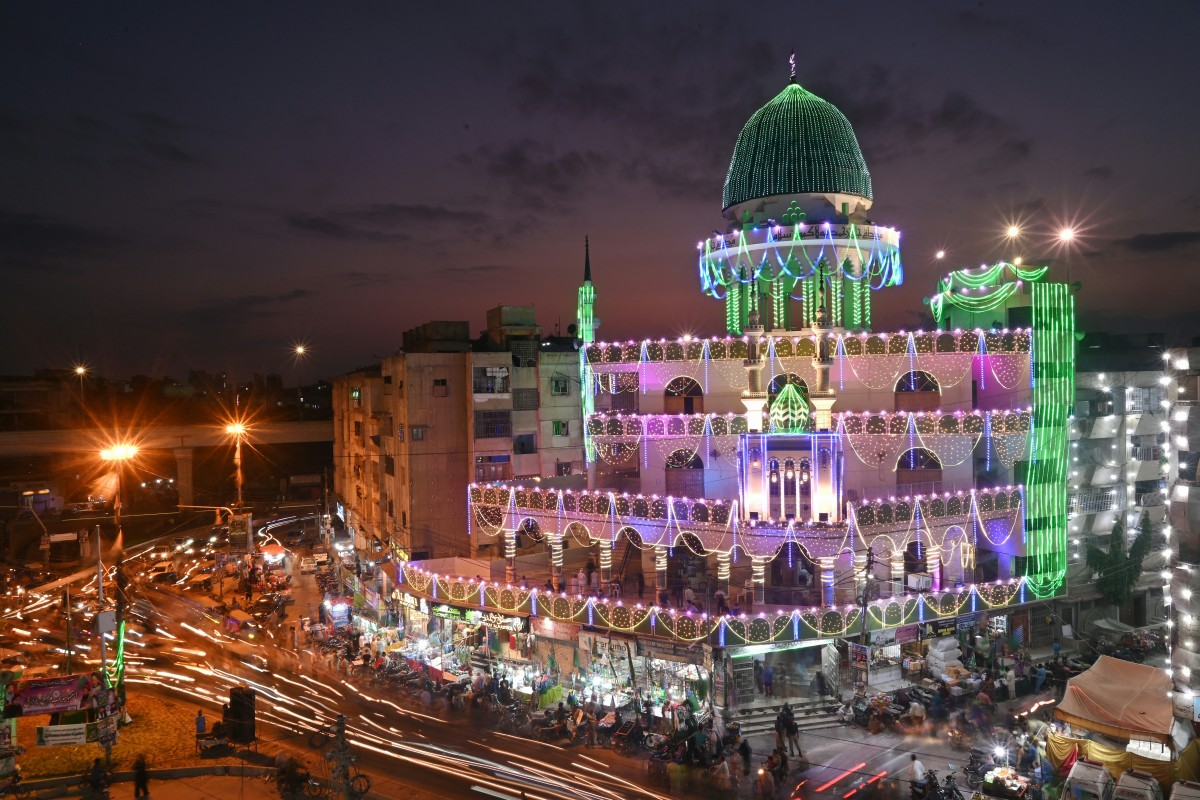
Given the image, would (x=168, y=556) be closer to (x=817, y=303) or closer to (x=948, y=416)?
(x=817, y=303)

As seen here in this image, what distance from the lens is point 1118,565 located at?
35.0 meters

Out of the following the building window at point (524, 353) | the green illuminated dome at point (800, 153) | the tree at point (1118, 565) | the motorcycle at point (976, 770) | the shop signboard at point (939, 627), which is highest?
the green illuminated dome at point (800, 153)

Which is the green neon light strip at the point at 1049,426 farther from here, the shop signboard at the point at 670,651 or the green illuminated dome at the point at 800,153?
the shop signboard at the point at 670,651

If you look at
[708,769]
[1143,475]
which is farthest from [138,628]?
[1143,475]

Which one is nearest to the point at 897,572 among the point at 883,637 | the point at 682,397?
the point at 883,637

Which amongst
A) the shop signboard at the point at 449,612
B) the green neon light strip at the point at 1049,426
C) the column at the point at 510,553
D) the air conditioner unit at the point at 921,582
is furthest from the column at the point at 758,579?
the shop signboard at the point at 449,612

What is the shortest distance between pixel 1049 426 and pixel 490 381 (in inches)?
1029

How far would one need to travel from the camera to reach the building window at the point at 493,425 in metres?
42.6

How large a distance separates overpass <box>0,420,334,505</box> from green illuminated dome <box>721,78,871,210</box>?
140 ft

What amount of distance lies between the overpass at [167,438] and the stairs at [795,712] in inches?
1808

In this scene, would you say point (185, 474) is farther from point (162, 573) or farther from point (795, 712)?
point (795, 712)

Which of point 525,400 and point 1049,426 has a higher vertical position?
point 525,400

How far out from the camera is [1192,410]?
77.2ft

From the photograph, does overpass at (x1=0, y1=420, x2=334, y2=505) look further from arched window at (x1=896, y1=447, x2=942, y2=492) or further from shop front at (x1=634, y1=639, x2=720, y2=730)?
arched window at (x1=896, y1=447, x2=942, y2=492)
